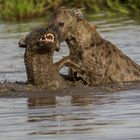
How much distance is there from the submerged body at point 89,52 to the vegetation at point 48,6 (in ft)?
35.5

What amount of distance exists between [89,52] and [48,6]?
1181 cm

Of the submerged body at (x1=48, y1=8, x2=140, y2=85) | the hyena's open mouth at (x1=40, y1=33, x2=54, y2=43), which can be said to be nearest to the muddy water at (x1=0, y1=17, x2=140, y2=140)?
the submerged body at (x1=48, y1=8, x2=140, y2=85)

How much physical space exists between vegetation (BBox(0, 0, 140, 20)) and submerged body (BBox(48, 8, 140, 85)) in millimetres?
10825

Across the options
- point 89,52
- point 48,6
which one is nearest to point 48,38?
point 89,52

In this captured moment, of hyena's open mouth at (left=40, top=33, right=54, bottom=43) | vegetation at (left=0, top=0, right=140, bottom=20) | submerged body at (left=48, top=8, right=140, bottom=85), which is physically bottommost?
vegetation at (left=0, top=0, right=140, bottom=20)

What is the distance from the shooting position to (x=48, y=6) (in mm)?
24641

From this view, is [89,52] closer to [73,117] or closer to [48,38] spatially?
[48,38]

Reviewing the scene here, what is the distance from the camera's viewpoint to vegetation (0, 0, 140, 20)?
24.0m

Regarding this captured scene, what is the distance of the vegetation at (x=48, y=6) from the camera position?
78.7 feet

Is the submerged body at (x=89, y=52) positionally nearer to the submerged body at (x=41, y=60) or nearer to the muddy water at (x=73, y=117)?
the submerged body at (x=41, y=60)

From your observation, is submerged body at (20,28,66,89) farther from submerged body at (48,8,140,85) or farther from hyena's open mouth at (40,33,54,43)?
submerged body at (48,8,140,85)

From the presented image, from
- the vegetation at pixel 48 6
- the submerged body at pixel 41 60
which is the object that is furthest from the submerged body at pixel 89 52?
the vegetation at pixel 48 6

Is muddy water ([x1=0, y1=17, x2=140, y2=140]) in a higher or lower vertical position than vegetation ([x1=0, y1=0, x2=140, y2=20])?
higher

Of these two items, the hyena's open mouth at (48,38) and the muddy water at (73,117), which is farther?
the hyena's open mouth at (48,38)
